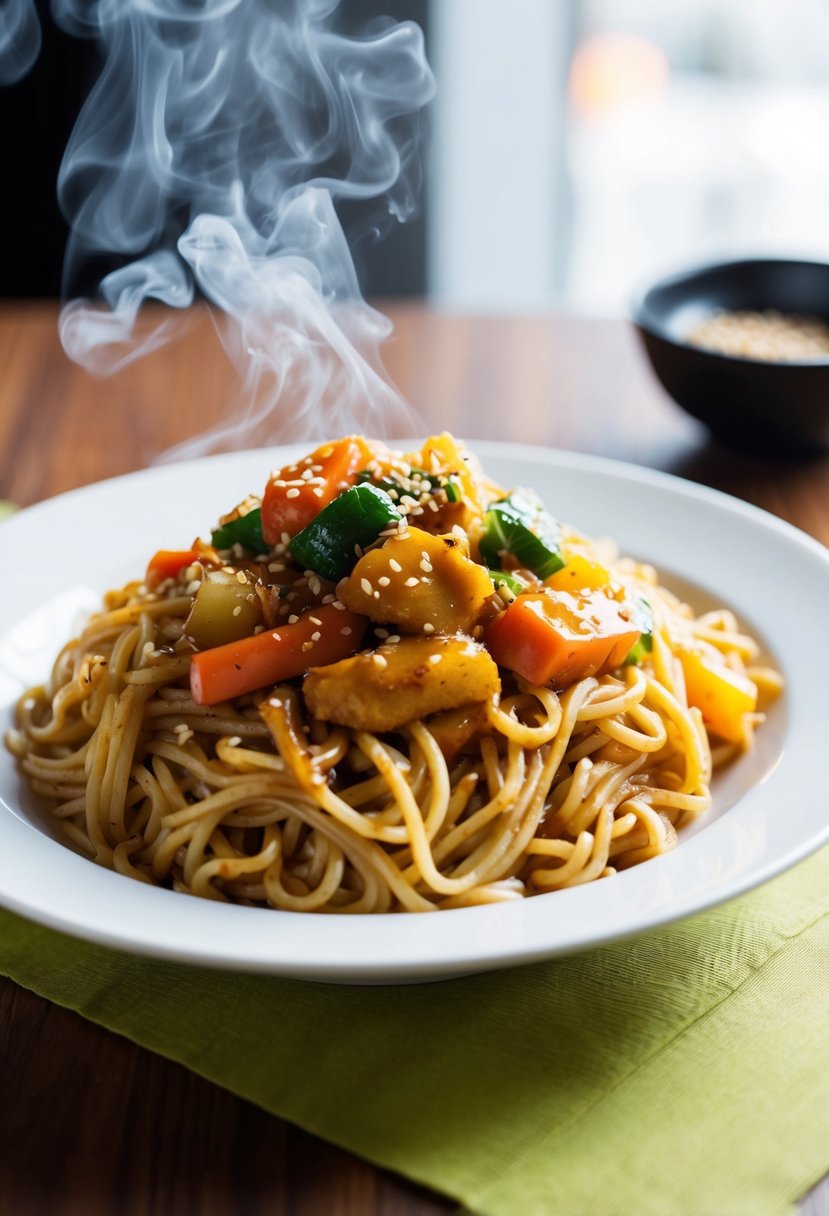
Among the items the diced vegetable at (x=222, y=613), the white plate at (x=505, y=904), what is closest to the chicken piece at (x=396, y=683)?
the diced vegetable at (x=222, y=613)

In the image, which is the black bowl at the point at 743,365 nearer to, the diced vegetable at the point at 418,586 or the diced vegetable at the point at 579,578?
the diced vegetable at the point at 579,578

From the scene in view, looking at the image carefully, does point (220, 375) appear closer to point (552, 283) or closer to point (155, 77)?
point (155, 77)

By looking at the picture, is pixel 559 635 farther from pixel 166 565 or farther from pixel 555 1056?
pixel 166 565

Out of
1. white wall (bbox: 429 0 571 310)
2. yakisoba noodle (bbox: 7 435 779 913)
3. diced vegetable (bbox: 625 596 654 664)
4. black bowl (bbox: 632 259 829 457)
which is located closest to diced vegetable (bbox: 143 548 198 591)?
yakisoba noodle (bbox: 7 435 779 913)

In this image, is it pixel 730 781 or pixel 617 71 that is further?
pixel 617 71

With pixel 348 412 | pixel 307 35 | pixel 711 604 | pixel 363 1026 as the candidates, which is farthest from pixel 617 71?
pixel 363 1026

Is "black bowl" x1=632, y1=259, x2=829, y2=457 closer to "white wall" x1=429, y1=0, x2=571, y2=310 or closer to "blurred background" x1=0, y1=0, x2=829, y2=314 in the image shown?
"blurred background" x1=0, y1=0, x2=829, y2=314
